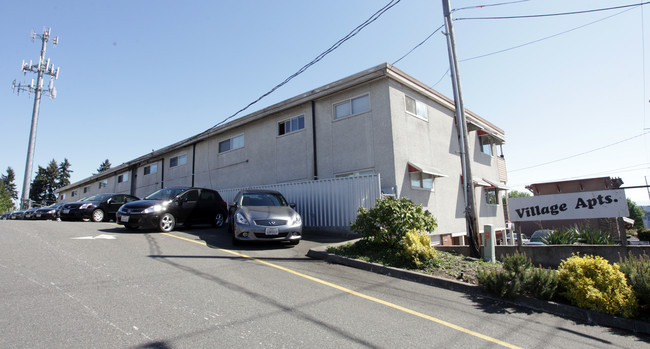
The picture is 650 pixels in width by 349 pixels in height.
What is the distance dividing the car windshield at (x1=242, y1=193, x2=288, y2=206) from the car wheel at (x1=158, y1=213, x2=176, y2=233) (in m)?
3.00

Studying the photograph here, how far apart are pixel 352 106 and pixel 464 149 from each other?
17.8ft

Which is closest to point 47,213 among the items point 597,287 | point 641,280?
point 597,287

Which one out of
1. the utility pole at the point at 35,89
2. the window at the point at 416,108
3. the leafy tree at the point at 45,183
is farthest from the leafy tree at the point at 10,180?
the window at the point at 416,108

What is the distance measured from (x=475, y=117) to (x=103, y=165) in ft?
309

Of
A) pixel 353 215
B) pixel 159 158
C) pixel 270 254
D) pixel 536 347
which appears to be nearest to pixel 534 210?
pixel 353 215

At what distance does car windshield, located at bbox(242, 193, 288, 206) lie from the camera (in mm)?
9188

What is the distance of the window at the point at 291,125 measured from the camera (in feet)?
46.1

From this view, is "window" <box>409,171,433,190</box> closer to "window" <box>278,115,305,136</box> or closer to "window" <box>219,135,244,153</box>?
"window" <box>278,115,305,136</box>

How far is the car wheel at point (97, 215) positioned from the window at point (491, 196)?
1877 cm

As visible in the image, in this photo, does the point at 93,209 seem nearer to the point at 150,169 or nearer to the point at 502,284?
the point at 150,169

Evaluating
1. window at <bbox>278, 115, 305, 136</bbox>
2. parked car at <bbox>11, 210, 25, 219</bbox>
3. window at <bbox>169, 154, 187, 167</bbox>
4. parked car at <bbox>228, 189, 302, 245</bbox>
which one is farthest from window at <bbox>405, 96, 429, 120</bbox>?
parked car at <bbox>11, 210, 25, 219</bbox>

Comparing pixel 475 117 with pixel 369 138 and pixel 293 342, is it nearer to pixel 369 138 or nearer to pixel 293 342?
pixel 369 138

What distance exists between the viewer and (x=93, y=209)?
47.0 feet

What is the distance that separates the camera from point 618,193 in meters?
7.26
